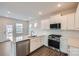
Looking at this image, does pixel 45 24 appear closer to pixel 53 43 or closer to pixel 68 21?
pixel 53 43

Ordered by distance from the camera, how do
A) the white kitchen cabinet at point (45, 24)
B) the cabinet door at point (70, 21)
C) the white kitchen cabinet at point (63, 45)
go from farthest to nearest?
the white kitchen cabinet at point (45, 24)
the white kitchen cabinet at point (63, 45)
the cabinet door at point (70, 21)

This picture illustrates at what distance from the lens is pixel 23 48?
267 cm

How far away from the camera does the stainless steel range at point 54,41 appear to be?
335 centimetres

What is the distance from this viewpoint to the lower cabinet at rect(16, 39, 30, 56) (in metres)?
2.46

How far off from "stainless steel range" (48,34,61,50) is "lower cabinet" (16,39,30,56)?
3.90 feet

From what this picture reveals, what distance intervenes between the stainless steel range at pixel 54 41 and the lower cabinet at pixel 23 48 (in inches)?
46.8

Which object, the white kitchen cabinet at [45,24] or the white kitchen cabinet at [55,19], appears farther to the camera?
the white kitchen cabinet at [45,24]

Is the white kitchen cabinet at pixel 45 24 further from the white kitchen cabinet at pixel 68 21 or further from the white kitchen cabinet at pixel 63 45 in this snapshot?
the white kitchen cabinet at pixel 63 45

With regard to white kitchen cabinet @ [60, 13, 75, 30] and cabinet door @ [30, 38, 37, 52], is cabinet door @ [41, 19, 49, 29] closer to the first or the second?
white kitchen cabinet @ [60, 13, 75, 30]

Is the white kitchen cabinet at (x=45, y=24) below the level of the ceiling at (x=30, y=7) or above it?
below

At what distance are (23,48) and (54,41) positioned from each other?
145 centimetres

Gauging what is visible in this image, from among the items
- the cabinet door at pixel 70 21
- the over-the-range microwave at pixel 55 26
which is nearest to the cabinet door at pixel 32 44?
the over-the-range microwave at pixel 55 26

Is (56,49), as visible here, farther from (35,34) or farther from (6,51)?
(6,51)

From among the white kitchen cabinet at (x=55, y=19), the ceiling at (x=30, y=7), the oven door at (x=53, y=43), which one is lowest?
the oven door at (x=53, y=43)
